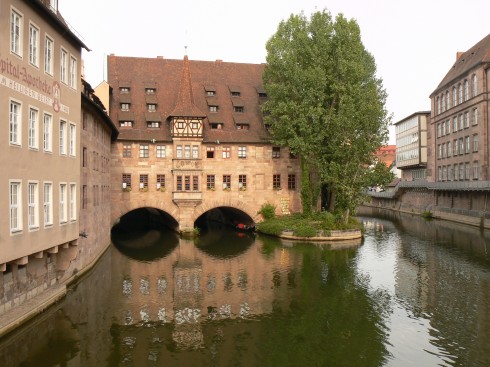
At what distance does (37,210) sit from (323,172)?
93.9ft

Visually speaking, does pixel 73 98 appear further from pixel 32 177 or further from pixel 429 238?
pixel 429 238

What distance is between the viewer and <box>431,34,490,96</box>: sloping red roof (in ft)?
180

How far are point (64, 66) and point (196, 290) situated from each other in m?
11.7

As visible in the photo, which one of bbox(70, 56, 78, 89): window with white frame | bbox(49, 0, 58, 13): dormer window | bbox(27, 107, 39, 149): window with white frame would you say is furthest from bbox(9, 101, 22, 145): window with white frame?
bbox(49, 0, 58, 13): dormer window

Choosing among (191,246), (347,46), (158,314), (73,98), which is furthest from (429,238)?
(73,98)

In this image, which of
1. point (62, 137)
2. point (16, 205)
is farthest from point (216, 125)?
point (16, 205)

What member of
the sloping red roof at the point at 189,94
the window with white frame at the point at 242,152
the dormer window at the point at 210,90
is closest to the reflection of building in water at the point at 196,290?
the window with white frame at the point at 242,152

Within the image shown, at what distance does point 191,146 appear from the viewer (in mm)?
45000

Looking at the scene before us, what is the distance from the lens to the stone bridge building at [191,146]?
44531mm

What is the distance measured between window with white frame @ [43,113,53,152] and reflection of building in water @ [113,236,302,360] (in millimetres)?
6939

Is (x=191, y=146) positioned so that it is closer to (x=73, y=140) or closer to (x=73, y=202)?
(x=73, y=140)

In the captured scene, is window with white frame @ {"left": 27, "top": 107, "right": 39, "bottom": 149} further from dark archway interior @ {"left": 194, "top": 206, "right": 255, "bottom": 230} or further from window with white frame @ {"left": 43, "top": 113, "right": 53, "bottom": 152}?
dark archway interior @ {"left": 194, "top": 206, "right": 255, "bottom": 230}

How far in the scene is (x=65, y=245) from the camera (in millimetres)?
20172

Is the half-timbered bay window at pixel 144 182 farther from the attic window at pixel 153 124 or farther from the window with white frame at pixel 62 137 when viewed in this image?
the window with white frame at pixel 62 137
